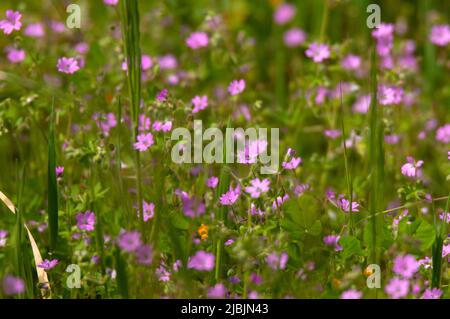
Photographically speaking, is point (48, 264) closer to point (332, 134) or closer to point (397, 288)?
point (397, 288)

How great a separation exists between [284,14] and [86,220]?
2166 millimetres

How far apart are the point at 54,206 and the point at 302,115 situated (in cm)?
111

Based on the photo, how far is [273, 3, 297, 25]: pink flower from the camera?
3.75m

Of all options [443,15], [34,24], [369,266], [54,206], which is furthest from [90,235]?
[443,15]

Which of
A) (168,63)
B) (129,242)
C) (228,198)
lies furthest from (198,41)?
(129,242)

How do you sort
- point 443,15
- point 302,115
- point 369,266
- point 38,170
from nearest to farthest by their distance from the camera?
1. point 369,266
2. point 38,170
3. point 302,115
4. point 443,15

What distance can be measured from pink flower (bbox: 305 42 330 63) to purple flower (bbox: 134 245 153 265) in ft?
3.75

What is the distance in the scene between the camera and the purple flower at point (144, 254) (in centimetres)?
157

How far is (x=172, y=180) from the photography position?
1.97m

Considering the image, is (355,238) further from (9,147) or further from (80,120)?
(9,147)

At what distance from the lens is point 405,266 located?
5.57ft

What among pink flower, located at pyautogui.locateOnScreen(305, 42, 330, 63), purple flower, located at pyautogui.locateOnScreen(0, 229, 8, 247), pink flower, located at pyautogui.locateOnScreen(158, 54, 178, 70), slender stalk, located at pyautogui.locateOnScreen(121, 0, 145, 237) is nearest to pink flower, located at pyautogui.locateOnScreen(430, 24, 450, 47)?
pink flower, located at pyautogui.locateOnScreen(305, 42, 330, 63)

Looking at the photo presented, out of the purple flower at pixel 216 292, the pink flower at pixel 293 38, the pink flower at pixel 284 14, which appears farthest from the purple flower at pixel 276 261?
the pink flower at pixel 284 14

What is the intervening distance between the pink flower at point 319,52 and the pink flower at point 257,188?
0.85 meters
